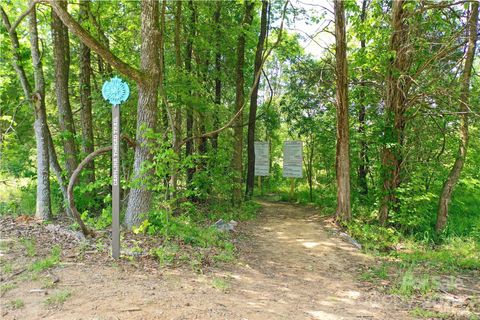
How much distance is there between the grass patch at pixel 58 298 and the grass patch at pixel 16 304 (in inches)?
8.0

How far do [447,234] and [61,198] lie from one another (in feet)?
32.0

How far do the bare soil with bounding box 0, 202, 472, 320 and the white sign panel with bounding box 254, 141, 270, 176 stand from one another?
681 centimetres

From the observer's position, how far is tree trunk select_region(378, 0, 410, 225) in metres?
8.73

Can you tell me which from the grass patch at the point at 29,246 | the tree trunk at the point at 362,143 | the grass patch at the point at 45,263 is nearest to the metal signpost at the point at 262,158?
the tree trunk at the point at 362,143

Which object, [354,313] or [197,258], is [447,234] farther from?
[197,258]

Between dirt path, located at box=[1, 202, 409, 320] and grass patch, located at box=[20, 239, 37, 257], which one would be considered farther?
grass patch, located at box=[20, 239, 37, 257]

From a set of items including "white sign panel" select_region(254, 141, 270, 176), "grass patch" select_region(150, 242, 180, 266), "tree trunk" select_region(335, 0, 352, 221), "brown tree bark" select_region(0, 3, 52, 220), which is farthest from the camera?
"white sign panel" select_region(254, 141, 270, 176)

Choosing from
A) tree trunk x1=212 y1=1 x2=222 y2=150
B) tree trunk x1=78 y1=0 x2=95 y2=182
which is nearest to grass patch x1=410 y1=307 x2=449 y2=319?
tree trunk x1=78 y1=0 x2=95 y2=182

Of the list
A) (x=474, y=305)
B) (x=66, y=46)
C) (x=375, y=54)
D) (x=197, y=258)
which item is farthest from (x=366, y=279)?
(x=66, y=46)

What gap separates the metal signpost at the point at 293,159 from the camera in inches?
510

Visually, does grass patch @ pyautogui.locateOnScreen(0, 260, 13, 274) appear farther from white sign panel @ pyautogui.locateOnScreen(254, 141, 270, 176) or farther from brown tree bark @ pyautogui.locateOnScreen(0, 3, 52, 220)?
white sign panel @ pyautogui.locateOnScreen(254, 141, 270, 176)

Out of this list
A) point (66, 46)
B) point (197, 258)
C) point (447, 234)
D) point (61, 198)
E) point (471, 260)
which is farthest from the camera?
point (447, 234)

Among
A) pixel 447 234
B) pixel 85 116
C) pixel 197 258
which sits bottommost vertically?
pixel 447 234

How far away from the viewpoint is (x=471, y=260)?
22.8 feet
